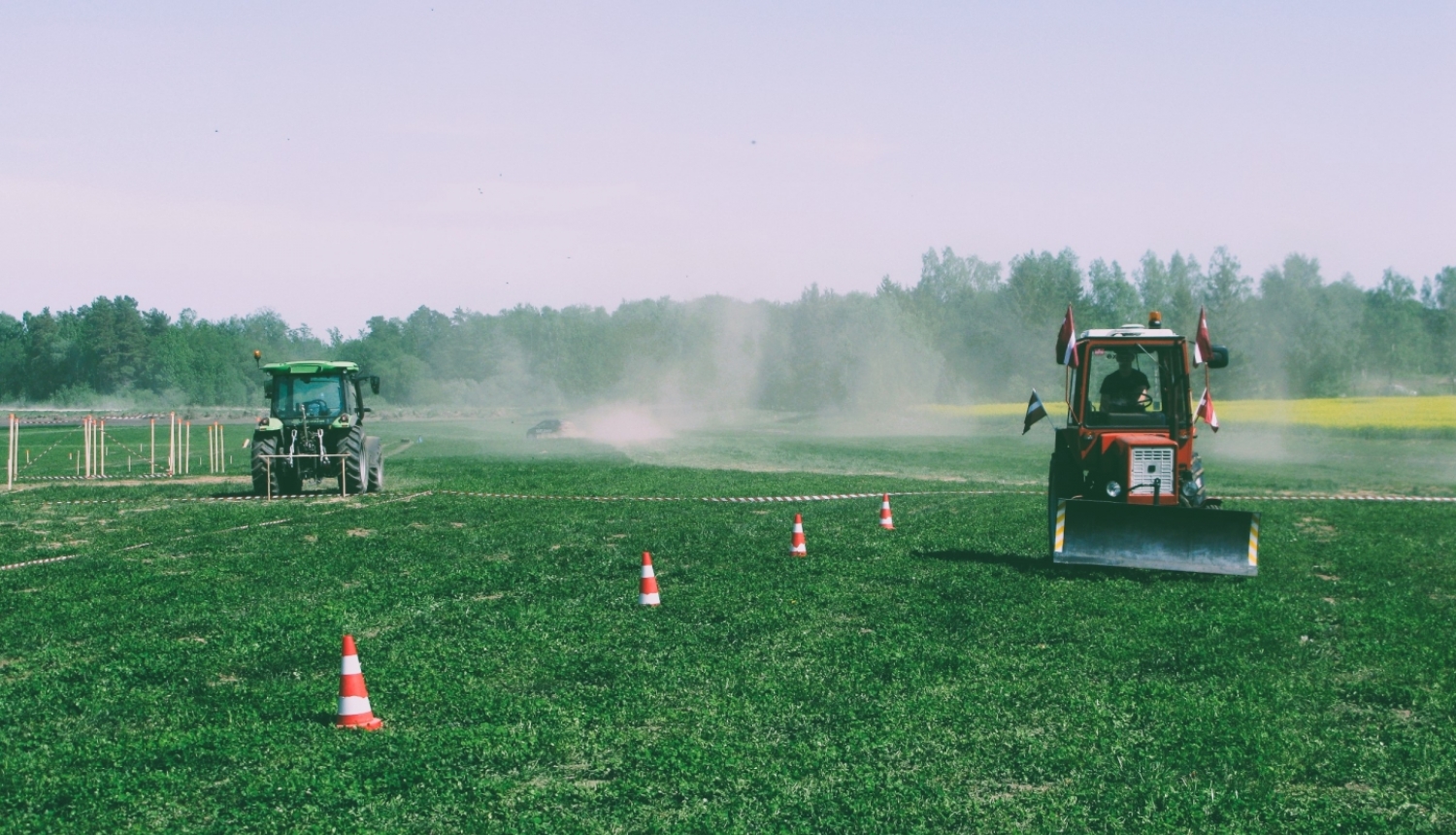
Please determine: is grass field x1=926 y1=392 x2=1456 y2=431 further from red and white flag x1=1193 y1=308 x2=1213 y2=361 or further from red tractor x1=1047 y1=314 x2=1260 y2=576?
red and white flag x1=1193 y1=308 x2=1213 y2=361

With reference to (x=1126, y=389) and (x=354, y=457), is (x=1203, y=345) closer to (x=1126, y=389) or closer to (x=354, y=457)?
(x=1126, y=389)

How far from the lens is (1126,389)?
14.8m

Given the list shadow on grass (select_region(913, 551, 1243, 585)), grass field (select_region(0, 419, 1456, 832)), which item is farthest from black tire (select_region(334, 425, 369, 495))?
shadow on grass (select_region(913, 551, 1243, 585))

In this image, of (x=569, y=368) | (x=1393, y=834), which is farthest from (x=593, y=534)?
(x=569, y=368)

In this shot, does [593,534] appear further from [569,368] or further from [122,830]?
[569,368]

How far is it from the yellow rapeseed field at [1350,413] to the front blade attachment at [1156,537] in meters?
38.5

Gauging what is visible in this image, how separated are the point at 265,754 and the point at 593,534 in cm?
1127

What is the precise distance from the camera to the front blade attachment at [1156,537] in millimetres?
13469

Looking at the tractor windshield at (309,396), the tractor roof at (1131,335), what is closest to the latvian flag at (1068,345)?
the tractor roof at (1131,335)

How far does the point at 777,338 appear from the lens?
112125 mm

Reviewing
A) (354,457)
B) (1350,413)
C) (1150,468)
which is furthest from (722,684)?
(1350,413)

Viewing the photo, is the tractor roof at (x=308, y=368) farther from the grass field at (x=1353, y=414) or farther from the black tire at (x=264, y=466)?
the grass field at (x=1353, y=414)

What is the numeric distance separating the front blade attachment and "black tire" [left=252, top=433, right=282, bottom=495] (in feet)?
60.1

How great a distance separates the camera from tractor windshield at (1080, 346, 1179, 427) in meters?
14.6
